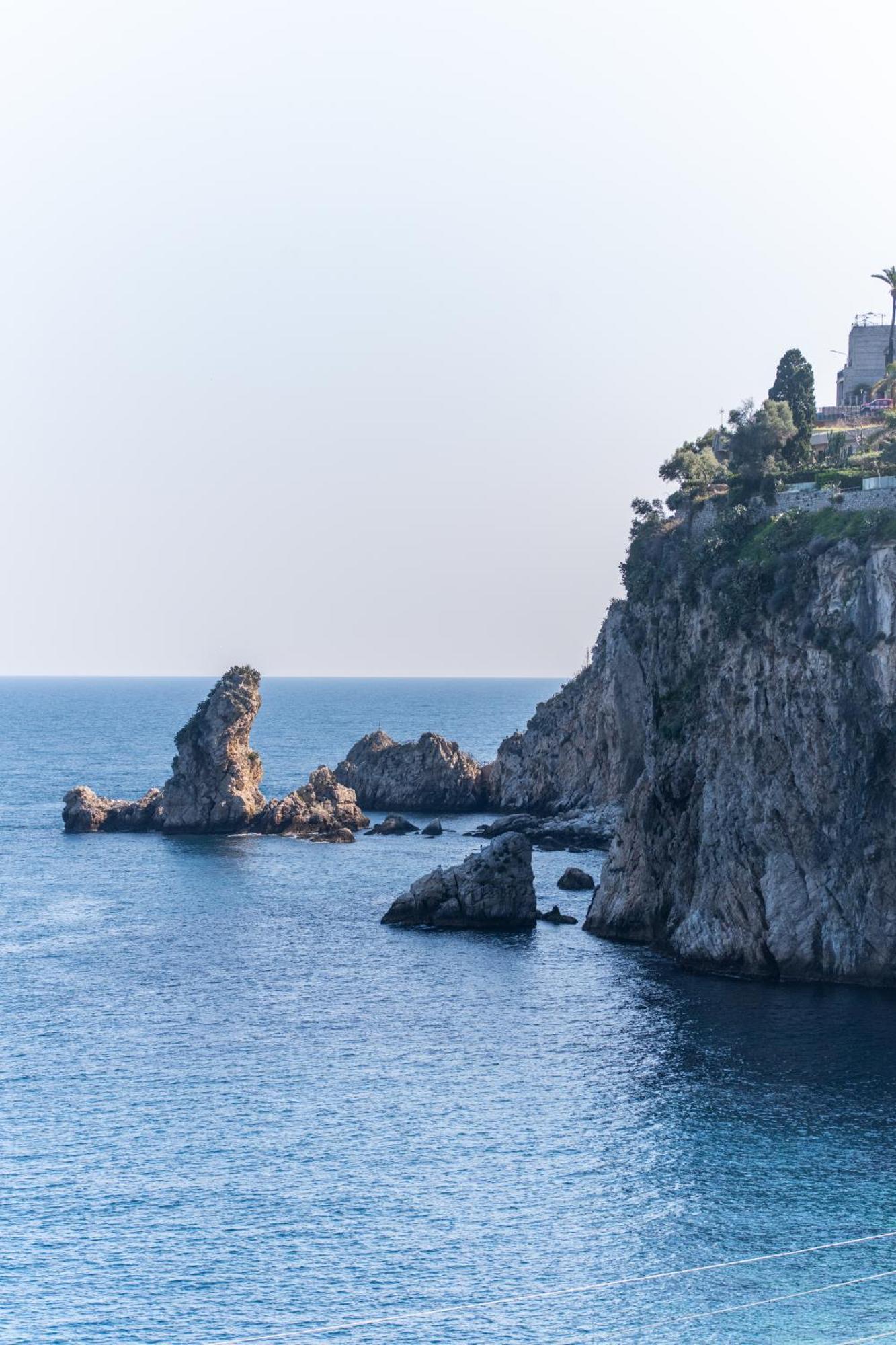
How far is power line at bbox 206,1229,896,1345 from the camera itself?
1699 inches

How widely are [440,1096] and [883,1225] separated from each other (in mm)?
19067

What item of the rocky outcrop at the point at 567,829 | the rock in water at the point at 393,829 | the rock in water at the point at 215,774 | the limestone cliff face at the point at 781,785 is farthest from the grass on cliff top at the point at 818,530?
the rock in water at the point at 215,774

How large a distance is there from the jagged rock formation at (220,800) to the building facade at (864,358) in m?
59.2

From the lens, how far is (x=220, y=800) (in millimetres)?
147875

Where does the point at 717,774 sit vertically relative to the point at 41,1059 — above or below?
above

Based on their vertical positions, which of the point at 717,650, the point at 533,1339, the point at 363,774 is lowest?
the point at 533,1339

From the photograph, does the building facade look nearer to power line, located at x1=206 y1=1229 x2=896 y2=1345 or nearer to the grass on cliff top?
the grass on cliff top

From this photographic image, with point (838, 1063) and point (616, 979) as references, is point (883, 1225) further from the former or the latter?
point (616, 979)

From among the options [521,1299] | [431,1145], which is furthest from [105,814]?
[521,1299]

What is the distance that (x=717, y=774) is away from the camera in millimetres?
84500

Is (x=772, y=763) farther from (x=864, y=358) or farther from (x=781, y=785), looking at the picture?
(x=864, y=358)

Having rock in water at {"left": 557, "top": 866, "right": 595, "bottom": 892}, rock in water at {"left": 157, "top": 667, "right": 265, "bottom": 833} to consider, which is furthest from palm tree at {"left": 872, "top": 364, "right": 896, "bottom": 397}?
rock in water at {"left": 157, "top": 667, "right": 265, "bottom": 833}

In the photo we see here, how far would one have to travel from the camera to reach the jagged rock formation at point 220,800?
147 meters

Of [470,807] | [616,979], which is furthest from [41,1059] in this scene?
[470,807]
